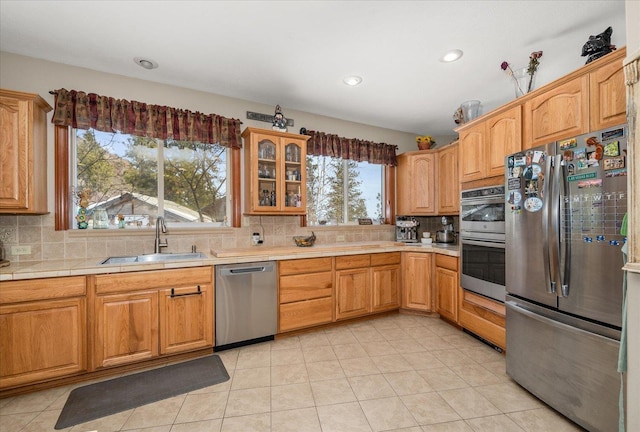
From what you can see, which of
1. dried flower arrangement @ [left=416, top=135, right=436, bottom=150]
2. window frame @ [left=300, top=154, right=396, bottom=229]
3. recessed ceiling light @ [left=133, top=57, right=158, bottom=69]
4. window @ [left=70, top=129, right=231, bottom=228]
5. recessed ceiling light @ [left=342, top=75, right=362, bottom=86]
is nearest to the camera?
recessed ceiling light @ [left=133, top=57, right=158, bottom=69]

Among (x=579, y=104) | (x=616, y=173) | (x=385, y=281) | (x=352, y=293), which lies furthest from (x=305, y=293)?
(x=579, y=104)

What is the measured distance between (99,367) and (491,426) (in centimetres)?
277

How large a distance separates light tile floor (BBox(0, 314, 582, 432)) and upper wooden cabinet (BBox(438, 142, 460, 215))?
1.73 meters

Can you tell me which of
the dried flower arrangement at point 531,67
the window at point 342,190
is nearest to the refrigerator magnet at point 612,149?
the dried flower arrangement at point 531,67

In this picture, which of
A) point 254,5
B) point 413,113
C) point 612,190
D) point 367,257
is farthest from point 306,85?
point 612,190

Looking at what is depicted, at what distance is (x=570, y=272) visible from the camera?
5.34ft

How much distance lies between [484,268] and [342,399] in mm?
1791

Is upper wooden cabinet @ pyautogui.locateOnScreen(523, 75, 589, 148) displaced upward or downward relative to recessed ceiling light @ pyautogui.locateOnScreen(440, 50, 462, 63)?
downward

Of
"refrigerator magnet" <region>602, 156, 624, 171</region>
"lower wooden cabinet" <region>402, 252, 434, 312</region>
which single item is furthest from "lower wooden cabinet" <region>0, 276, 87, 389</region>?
"refrigerator magnet" <region>602, 156, 624, 171</region>

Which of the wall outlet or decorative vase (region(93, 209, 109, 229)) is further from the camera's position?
decorative vase (region(93, 209, 109, 229))

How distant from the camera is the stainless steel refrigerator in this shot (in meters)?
1.44

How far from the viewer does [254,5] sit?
6.01ft

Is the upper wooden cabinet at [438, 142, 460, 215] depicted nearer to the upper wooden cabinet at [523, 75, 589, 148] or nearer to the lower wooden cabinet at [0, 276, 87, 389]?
the upper wooden cabinet at [523, 75, 589, 148]

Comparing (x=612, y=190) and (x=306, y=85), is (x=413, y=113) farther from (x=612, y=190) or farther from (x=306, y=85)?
(x=612, y=190)
